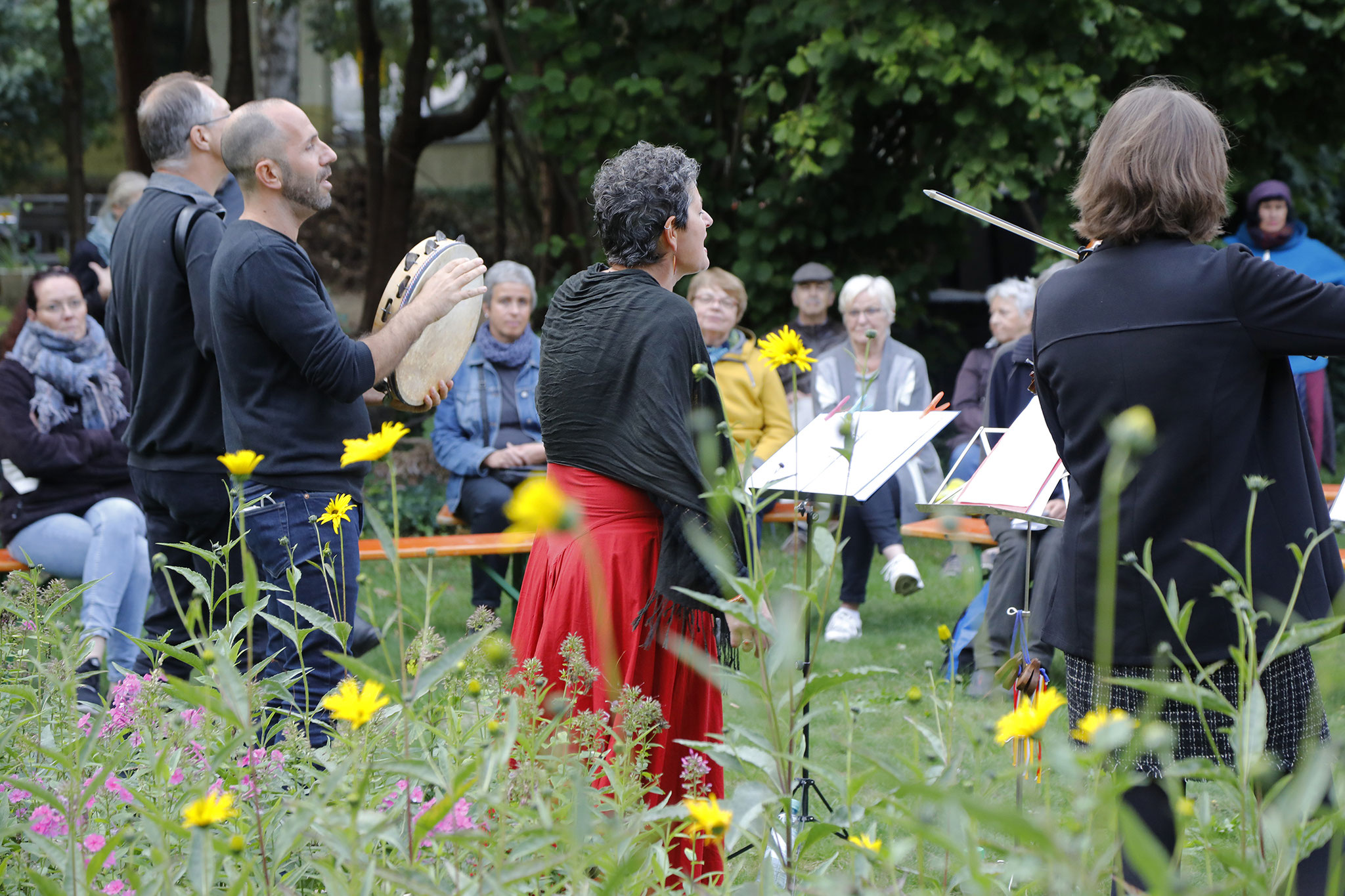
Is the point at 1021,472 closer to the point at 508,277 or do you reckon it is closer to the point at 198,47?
the point at 508,277

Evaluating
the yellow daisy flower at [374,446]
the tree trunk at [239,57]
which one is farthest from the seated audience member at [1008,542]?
the tree trunk at [239,57]

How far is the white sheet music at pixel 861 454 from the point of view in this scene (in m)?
2.57

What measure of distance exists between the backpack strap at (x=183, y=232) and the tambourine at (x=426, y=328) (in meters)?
0.46

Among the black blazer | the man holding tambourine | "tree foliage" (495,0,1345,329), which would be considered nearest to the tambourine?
the man holding tambourine

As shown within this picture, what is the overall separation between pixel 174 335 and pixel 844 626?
3.33 m

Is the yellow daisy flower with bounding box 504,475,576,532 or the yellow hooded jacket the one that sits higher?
the yellow daisy flower with bounding box 504,475,576,532

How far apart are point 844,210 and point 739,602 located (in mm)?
7127

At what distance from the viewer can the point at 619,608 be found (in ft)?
8.41

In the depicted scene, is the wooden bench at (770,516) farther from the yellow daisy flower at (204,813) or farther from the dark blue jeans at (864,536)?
the yellow daisy flower at (204,813)

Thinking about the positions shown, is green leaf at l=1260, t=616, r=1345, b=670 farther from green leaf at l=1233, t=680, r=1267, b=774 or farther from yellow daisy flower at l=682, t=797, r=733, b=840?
yellow daisy flower at l=682, t=797, r=733, b=840

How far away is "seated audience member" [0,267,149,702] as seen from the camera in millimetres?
4453

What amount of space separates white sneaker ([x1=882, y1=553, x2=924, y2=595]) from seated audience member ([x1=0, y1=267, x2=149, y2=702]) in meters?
3.05

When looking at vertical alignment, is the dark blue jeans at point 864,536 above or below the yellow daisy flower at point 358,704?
below

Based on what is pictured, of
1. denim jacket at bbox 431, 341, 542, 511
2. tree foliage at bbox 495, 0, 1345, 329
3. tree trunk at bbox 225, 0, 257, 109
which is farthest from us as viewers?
tree trunk at bbox 225, 0, 257, 109
